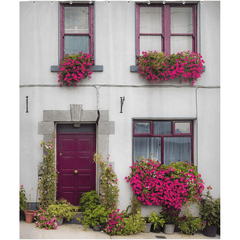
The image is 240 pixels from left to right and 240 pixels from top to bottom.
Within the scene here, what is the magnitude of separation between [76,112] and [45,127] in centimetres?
87

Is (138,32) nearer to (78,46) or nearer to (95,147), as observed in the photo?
(78,46)

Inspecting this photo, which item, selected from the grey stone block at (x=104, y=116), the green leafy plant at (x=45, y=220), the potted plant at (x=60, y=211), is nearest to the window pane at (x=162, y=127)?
the grey stone block at (x=104, y=116)

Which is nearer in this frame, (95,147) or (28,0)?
(28,0)

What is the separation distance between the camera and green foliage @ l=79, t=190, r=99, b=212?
6512mm

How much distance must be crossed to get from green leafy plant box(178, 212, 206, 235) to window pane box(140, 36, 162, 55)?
14.2 ft

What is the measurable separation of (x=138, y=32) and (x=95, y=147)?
10.6 feet

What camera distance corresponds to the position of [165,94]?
6953 mm

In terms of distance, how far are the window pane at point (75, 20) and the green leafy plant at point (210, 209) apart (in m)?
5.22

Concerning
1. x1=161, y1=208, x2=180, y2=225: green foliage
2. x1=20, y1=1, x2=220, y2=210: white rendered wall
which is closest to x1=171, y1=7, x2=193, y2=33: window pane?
x1=20, y1=1, x2=220, y2=210: white rendered wall

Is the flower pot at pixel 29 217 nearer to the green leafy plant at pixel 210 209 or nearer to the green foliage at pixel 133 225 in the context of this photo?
the green foliage at pixel 133 225

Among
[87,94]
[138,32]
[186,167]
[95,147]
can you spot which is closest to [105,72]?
[87,94]

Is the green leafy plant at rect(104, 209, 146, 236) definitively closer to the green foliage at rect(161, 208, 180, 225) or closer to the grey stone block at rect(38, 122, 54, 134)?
the green foliage at rect(161, 208, 180, 225)

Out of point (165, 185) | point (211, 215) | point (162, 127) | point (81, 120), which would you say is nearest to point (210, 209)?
point (211, 215)

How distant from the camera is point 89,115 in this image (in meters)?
6.87
